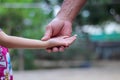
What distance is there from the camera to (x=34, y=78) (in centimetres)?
720

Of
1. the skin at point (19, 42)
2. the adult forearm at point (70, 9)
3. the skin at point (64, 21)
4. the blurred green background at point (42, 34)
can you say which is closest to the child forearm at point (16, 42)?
the skin at point (19, 42)

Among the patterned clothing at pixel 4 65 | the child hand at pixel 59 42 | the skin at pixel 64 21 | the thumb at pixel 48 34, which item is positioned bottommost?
the patterned clothing at pixel 4 65

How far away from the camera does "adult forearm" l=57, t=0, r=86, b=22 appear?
6.37ft

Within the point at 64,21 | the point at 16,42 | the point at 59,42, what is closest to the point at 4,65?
the point at 16,42

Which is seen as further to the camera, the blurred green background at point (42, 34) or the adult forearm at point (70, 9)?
the blurred green background at point (42, 34)

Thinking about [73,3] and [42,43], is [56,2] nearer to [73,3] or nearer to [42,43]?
[73,3]

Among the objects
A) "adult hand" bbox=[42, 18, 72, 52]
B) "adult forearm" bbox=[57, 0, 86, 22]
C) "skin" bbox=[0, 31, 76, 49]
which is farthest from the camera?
"adult forearm" bbox=[57, 0, 86, 22]

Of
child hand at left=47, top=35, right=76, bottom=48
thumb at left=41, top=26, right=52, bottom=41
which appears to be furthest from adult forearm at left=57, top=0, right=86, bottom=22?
child hand at left=47, top=35, right=76, bottom=48

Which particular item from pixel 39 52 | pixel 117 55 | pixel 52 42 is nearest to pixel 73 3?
pixel 52 42

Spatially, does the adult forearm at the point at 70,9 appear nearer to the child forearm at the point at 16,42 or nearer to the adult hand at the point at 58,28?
the adult hand at the point at 58,28

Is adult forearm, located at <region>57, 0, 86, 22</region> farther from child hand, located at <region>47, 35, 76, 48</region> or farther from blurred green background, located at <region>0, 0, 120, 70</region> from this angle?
blurred green background, located at <region>0, 0, 120, 70</region>

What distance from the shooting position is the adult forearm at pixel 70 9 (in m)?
1.94

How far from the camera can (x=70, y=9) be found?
1.98 m

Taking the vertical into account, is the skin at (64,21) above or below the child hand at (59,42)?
above
